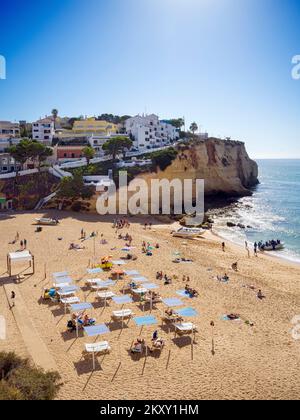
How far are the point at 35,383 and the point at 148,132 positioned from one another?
2603 inches

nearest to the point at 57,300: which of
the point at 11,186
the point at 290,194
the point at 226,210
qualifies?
the point at 11,186

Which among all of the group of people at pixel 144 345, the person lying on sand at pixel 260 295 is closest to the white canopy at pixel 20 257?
the group of people at pixel 144 345

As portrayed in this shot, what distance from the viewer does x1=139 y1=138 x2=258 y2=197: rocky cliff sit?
57.6 m

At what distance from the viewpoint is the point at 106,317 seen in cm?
1873

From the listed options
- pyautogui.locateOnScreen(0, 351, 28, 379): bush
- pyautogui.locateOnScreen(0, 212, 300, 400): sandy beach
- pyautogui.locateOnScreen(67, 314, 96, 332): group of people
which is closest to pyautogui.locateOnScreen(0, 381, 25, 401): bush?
pyautogui.locateOnScreen(0, 351, 28, 379): bush

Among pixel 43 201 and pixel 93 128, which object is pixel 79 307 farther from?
pixel 93 128

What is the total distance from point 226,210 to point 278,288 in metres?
34.4

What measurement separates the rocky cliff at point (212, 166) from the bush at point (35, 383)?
41.2 metres

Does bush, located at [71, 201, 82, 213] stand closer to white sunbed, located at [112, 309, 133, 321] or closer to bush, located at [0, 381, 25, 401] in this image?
white sunbed, located at [112, 309, 133, 321]

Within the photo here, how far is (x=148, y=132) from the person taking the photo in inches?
2926

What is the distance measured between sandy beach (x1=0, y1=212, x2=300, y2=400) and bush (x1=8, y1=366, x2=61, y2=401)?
60 centimetres

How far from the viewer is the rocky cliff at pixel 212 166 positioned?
57.6 meters
